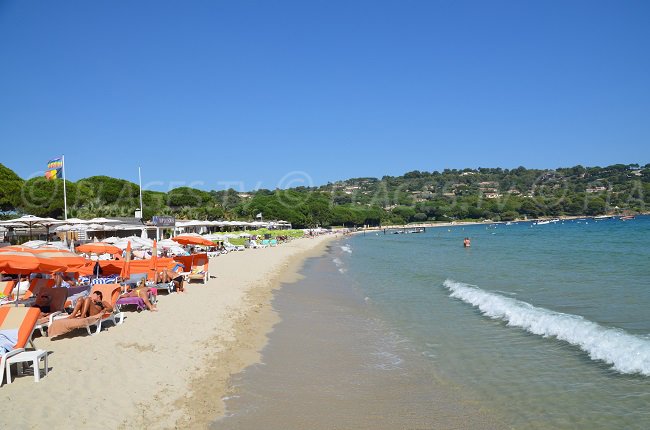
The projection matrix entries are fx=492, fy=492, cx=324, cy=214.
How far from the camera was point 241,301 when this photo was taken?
13.5m

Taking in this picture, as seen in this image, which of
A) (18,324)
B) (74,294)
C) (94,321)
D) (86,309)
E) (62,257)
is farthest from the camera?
(74,294)

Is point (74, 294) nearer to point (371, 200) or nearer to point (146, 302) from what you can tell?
point (146, 302)

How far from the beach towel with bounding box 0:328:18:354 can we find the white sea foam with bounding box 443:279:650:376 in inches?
334

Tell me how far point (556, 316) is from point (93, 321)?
929 centimetres

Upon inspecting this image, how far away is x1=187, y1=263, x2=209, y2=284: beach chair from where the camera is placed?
16719 millimetres

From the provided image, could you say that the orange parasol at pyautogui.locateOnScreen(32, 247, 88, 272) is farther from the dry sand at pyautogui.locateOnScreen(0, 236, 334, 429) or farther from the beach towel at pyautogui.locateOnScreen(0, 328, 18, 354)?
the beach towel at pyautogui.locateOnScreen(0, 328, 18, 354)

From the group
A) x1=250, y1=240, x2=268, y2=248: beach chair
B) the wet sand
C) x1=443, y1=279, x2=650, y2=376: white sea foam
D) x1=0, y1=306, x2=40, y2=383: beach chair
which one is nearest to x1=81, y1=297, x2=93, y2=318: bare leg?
x1=0, y1=306, x2=40, y2=383: beach chair

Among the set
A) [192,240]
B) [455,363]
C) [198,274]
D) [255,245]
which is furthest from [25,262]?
[255,245]

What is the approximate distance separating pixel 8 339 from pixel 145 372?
1.77 m

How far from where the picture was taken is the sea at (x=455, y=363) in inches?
223

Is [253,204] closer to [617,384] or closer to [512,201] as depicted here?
[512,201]

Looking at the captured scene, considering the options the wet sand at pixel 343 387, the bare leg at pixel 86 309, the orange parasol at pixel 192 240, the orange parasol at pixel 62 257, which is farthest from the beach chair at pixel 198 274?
the bare leg at pixel 86 309

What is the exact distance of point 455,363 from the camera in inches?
307

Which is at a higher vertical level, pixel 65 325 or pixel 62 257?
pixel 62 257
